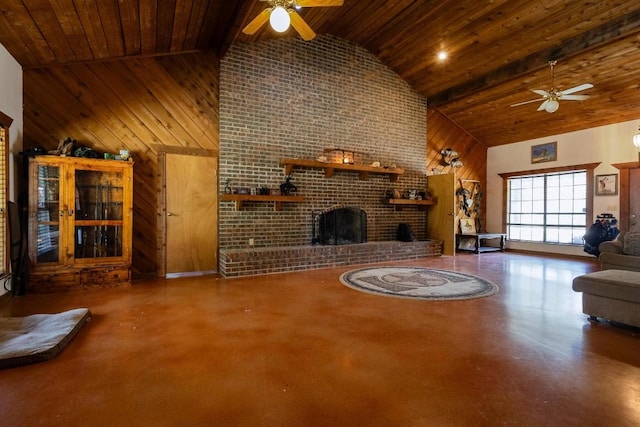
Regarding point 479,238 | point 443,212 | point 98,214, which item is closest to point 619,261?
point 443,212

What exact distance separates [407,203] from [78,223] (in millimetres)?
5825

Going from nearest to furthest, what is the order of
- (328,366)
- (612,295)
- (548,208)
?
(328,366) < (612,295) < (548,208)

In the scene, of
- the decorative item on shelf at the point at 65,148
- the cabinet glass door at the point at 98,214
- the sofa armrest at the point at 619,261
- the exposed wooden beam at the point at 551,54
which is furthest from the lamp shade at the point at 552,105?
the decorative item on shelf at the point at 65,148

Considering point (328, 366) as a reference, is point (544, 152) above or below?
above

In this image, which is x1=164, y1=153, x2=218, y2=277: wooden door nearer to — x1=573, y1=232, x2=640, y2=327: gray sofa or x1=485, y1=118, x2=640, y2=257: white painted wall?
x1=573, y1=232, x2=640, y2=327: gray sofa

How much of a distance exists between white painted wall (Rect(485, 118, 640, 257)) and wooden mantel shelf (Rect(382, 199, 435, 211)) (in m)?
2.50

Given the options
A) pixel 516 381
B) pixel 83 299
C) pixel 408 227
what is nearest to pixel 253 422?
pixel 516 381

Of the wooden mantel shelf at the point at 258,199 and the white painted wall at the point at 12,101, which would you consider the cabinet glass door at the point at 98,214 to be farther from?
the wooden mantel shelf at the point at 258,199

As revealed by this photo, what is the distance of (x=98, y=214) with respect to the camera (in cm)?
425

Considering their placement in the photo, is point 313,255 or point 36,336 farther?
point 313,255

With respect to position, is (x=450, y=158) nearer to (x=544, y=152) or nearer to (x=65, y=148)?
(x=544, y=152)

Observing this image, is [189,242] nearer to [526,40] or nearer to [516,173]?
[526,40]

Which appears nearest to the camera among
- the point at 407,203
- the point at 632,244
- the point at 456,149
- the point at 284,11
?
the point at 284,11

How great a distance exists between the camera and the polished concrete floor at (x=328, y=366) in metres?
1.65
